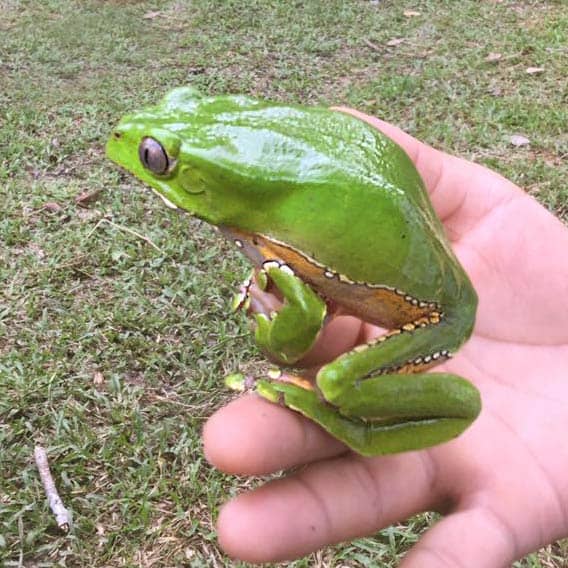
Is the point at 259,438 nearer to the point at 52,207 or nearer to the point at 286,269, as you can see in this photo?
the point at 286,269

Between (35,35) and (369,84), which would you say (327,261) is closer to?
(369,84)

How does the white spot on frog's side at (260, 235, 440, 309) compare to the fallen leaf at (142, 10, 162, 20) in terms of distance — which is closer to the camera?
the white spot on frog's side at (260, 235, 440, 309)

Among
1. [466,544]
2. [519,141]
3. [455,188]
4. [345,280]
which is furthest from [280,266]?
[519,141]

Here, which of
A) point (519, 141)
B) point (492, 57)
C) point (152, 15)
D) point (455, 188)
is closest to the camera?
point (455, 188)

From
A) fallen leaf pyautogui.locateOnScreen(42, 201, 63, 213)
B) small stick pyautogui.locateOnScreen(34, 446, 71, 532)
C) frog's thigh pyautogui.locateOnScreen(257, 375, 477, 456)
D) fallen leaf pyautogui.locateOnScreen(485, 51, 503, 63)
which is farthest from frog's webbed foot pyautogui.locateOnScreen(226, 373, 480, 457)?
fallen leaf pyautogui.locateOnScreen(485, 51, 503, 63)

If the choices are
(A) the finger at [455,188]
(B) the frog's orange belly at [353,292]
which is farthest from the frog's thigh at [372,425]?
(A) the finger at [455,188]

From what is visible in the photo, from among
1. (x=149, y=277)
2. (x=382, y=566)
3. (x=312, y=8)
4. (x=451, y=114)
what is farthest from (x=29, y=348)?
(x=312, y=8)

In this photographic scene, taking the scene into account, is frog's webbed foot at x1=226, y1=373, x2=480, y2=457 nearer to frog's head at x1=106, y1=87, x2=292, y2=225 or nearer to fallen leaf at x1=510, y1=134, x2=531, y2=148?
frog's head at x1=106, y1=87, x2=292, y2=225
